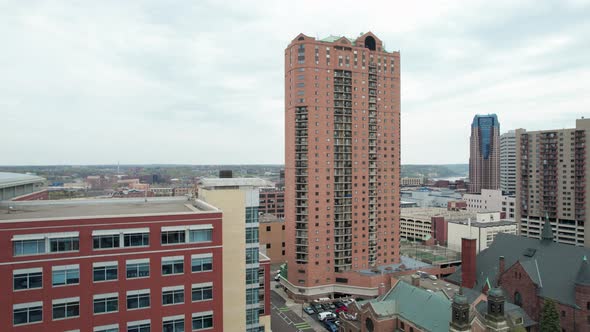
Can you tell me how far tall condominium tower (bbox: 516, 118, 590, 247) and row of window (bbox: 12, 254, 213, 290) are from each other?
124064 mm

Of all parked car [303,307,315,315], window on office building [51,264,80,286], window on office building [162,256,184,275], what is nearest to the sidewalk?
parked car [303,307,315,315]

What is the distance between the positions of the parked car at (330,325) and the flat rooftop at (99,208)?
42.5 metres

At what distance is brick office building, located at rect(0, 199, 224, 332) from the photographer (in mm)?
30938

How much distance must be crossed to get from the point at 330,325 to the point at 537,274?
37.6 meters

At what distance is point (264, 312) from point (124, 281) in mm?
30676

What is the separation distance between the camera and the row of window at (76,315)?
101ft

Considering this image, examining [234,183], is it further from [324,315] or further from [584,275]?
[584,275]

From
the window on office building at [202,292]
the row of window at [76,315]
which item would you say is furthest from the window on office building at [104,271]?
the window on office building at [202,292]

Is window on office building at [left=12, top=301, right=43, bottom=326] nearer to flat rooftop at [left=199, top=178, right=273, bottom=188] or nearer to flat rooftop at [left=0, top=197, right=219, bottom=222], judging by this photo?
flat rooftop at [left=0, top=197, right=219, bottom=222]

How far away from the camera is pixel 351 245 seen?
9731 cm

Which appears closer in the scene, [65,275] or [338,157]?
[65,275]

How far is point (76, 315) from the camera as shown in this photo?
32.2 meters

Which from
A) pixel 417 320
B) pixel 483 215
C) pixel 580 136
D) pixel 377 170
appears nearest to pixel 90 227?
pixel 417 320

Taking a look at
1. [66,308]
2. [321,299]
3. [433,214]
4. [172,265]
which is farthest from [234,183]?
[433,214]
